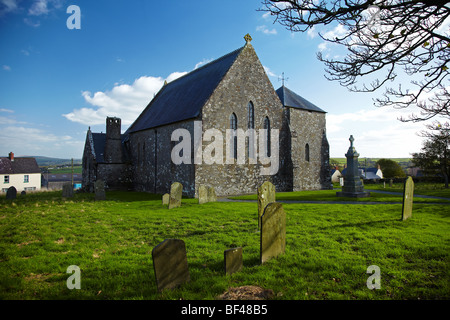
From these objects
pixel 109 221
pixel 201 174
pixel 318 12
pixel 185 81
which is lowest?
pixel 109 221

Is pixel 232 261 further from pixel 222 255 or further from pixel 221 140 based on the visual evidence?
pixel 221 140

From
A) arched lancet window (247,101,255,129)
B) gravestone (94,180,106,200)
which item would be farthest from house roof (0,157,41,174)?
arched lancet window (247,101,255,129)

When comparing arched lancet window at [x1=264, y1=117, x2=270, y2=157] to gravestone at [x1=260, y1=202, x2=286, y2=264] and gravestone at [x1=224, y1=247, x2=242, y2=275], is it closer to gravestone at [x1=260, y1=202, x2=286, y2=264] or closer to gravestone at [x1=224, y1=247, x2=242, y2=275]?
gravestone at [x1=260, y1=202, x2=286, y2=264]

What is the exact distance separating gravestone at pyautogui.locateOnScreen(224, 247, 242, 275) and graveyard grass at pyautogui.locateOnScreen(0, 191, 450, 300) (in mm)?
138

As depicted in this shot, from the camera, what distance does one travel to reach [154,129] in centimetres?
2344

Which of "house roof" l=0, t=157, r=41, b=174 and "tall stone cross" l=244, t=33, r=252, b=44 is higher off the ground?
"tall stone cross" l=244, t=33, r=252, b=44

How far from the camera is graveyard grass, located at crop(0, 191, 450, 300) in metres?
4.47

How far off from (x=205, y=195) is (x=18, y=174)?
46.9 m

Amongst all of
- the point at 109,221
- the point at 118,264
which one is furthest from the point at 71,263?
the point at 109,221

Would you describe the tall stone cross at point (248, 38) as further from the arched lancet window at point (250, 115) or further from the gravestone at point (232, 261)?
the gravestone at point (232, 261)

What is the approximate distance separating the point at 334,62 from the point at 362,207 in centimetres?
932

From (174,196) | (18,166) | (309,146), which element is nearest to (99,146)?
(174,196)

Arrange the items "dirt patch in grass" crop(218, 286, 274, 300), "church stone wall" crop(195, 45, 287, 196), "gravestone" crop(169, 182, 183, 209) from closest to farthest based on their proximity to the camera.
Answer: "dirt patch in grass" crop(218, 286, 274, 300) < "gravestone" crop(169, 182, 183, 209) < "church stone wall" crop(195, 45, 287, 196)
